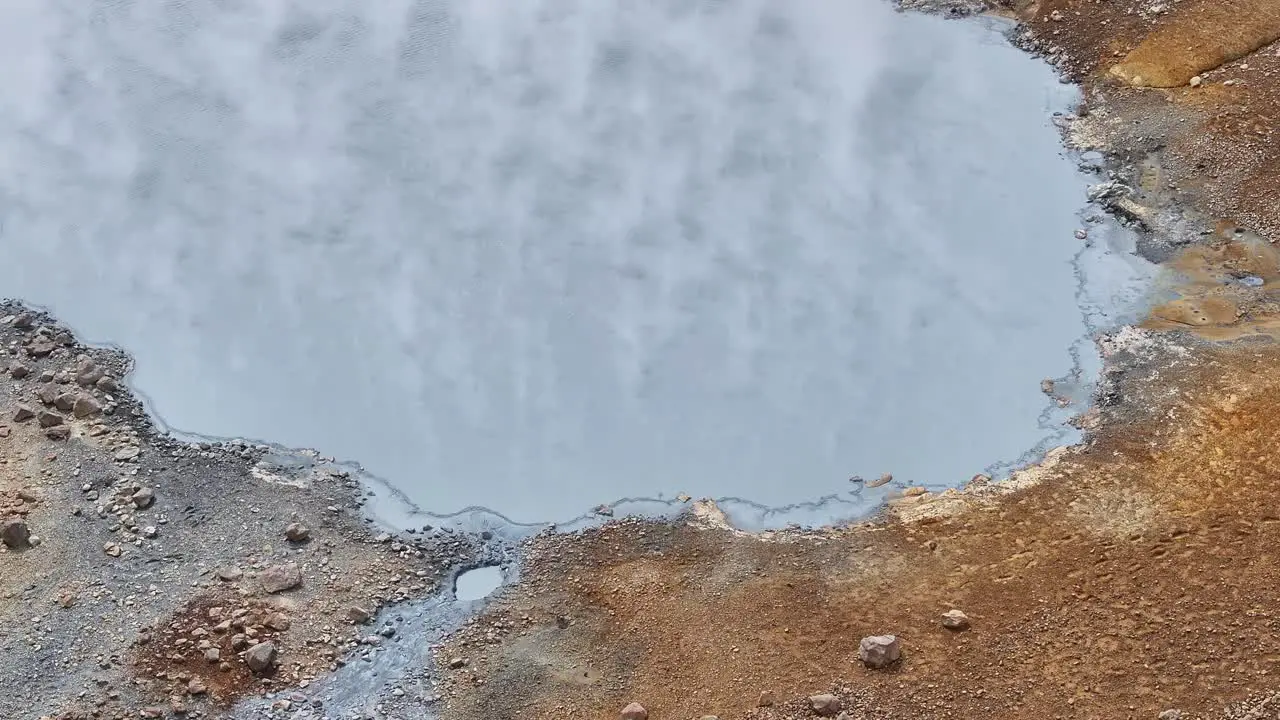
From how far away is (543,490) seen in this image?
10.2m

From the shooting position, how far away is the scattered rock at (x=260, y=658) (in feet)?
29.0

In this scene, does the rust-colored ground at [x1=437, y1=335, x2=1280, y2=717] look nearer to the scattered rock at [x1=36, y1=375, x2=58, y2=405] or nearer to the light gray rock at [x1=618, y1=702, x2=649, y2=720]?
the light gray rock at [x1=618, y1=702, x2=649, y2=720]

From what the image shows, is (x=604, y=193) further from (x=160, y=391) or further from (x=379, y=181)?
(x=160, y=391)

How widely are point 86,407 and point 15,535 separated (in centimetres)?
149

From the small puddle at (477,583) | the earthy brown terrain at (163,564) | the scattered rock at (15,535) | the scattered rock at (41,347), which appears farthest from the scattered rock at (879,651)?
the scattered rock at (41,347)

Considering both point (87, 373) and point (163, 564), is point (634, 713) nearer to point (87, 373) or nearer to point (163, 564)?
point (163, 564)

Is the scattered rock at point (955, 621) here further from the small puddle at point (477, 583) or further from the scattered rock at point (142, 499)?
the scattered rock at point (142, 499)

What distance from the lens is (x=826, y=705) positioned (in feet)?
27.5

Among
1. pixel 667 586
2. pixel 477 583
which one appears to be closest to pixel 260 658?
pixel 477 583

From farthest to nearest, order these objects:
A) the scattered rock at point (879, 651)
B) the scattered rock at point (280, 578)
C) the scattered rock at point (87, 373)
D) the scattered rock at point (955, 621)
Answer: the scattered rock at point (87, 373) → the scattered rock at point (280, 578) → the scattered rock at point (955, 621) → the scattered rock at point (879, 651)

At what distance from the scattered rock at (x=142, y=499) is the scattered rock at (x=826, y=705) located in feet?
18.9

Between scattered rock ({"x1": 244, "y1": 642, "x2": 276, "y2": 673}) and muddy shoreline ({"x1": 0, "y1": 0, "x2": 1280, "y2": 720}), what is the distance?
6 cm

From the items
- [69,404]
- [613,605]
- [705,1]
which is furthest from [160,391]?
[705,1]

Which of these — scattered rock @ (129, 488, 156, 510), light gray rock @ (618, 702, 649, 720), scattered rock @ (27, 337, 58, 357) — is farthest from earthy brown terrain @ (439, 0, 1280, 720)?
scattered rock @ (27, 337, 58, 357)
